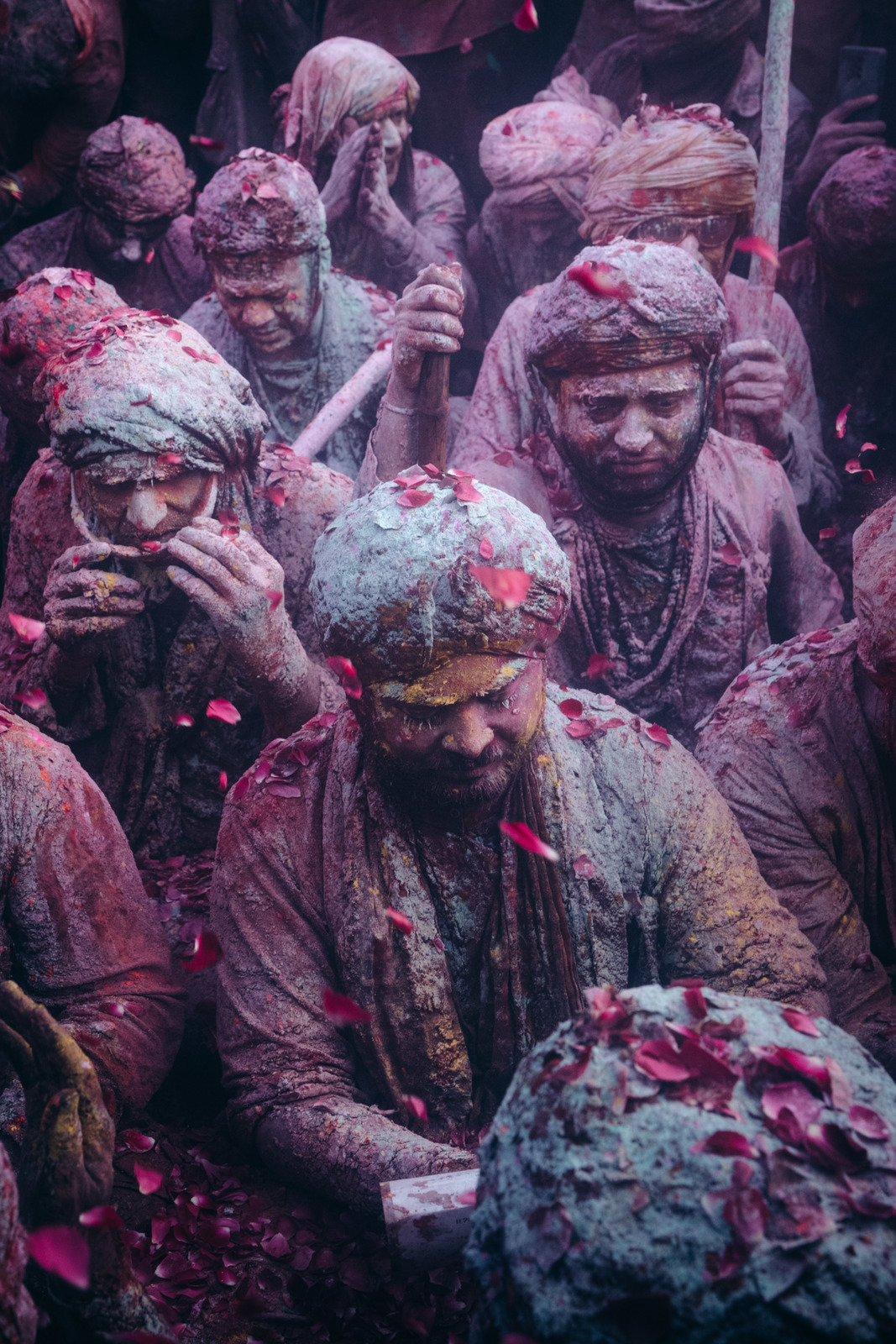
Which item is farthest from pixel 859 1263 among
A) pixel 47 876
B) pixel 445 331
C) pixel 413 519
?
pixel 445 331

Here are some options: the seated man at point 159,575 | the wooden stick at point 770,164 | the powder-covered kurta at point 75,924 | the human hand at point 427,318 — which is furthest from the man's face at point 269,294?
the powder-covered kurta at point 75,924

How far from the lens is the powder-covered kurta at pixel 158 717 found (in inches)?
151

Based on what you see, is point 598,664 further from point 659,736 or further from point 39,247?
point 39,247

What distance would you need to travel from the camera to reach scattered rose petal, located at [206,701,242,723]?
387cm

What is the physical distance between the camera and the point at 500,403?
485 cm

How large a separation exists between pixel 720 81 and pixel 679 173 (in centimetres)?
234

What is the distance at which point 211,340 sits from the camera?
5.46 metres

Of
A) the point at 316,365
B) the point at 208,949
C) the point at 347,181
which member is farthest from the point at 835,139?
the point at 208,949

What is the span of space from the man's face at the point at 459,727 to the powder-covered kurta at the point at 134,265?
16.5ft

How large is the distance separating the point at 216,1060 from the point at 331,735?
1.05 m

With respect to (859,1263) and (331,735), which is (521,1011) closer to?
(331,735)

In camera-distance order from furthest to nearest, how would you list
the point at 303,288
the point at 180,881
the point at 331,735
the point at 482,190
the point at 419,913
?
the point at 482,190, the point at 303,288, the point at 180,881, the point at 331,735, the point at 419,913

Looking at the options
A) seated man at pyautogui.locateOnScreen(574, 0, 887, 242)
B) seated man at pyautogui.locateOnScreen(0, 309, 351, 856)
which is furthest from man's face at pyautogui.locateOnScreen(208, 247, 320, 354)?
seated man at pyautogui.locateOnScreen(574, 0, 887, 242)

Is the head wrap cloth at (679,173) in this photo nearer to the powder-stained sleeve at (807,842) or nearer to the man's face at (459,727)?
the powder-stained sleeve at (807,842)
